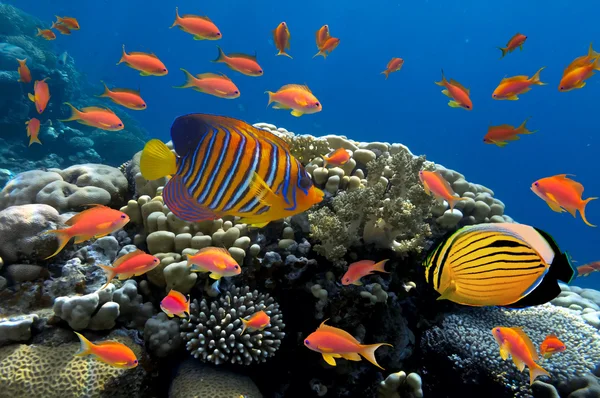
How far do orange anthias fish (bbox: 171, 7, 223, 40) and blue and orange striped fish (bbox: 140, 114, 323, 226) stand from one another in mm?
4181

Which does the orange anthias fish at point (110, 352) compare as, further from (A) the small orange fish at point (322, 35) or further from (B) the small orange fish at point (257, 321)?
(A) the small orange fish at point (322, 35)

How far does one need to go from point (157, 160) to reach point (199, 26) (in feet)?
14.5

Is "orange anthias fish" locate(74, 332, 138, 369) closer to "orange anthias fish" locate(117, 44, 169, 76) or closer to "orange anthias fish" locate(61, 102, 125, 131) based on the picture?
"orange anthias fish" locate(61, 102, 125, 131)

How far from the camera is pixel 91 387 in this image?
2.78m

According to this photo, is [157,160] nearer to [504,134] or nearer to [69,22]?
[504,134]

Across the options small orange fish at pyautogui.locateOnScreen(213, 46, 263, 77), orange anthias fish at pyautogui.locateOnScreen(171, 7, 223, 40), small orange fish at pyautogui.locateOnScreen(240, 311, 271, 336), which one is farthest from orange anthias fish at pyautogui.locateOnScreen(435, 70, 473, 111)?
small orange fish at pyautogui.locateOnScreen(240, 311, 271, 336)

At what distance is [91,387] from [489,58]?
11237cm

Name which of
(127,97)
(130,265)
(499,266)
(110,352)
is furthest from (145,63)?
(499,266)

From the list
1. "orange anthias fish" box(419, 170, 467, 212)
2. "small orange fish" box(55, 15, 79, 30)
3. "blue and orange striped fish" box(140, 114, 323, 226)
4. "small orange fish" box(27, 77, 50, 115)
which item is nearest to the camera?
"blue and orange striped fish" box(140, 114, 323, 226)

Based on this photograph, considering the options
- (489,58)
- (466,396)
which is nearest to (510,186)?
(489,58)

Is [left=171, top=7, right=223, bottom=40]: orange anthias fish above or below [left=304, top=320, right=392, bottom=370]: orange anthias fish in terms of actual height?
above

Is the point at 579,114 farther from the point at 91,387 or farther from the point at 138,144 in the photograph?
the point at 91,387

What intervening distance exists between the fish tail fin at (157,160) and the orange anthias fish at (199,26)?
4.23 meters

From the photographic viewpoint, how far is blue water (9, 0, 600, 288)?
254 ft
